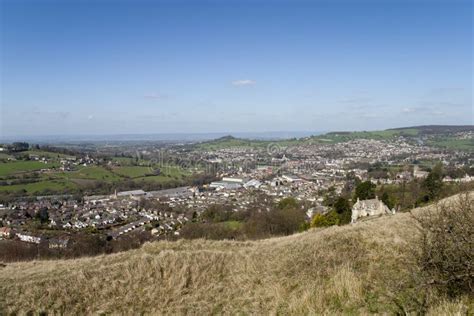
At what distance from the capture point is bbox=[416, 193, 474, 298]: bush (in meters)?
4.13

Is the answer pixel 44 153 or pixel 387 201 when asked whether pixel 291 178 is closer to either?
pixel 387 201

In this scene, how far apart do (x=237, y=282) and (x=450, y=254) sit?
4.66 meters

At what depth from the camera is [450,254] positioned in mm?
4207

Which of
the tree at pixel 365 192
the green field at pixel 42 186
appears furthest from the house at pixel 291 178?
→ the green field at pixel 42 186

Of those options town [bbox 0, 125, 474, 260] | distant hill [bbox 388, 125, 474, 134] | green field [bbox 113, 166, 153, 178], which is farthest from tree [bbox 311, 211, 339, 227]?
distant hill [bbox 388, 125, 474, 134]

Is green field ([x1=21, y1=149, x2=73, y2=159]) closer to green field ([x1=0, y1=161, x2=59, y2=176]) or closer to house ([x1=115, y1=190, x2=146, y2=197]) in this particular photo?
green field ([x1=0, y1=161, x2=59, y2=176])

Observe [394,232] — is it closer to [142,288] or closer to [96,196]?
[142,288]

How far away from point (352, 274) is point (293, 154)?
129 meters

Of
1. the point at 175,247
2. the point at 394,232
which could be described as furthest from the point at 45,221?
the point at 394,232

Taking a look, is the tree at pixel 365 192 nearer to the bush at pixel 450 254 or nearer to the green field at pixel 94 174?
the bush at pixel 450 254

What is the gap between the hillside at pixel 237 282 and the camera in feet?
18.2

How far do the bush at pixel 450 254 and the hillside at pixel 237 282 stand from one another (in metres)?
0.57

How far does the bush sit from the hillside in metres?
0.57

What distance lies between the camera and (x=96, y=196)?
205 ft
